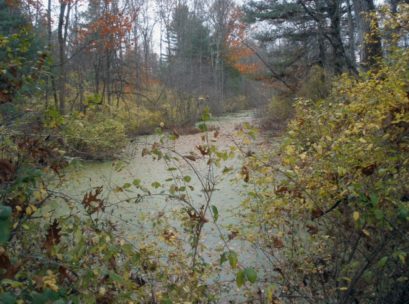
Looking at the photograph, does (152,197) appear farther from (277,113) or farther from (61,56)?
(277,113)

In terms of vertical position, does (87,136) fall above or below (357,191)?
above

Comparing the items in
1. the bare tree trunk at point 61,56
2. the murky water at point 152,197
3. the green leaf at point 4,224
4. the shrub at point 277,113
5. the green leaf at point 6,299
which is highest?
the bare tree trunk at point 61,56

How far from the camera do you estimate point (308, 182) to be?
2.10 metres

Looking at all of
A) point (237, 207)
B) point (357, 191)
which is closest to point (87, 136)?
point (237, 207)

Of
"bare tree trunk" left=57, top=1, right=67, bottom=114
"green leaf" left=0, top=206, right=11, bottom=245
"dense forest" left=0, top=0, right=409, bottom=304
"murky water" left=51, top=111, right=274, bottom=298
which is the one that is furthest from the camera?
"bare tree trunk" left=57, top=1, right=67, bottom=114

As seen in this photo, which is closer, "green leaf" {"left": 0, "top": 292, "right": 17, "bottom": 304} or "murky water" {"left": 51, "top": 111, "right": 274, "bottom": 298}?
"green leaf" {"left": 0, "top": 292, "right": 17, "bottom": 304}

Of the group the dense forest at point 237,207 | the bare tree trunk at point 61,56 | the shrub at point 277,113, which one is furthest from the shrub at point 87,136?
the shrub at point 277,113

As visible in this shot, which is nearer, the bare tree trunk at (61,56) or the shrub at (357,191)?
the shrub at (357,191)

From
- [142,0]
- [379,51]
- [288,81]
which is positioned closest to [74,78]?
[288,81]

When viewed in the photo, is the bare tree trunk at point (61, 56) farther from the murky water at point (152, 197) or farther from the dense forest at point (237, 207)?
the dense forest at point (237, 207)

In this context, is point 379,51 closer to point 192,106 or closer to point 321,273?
point 321,273

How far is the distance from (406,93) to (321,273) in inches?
49.1

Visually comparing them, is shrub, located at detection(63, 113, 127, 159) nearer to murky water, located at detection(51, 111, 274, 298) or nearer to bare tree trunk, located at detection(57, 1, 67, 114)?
murky water, located at detection(51, 111, 274, 298)

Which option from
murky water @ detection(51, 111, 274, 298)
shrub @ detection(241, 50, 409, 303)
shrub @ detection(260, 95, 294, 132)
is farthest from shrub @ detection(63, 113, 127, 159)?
shrub @ detection(260, 95, 294, 132)
